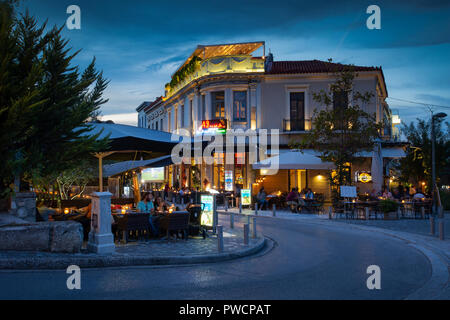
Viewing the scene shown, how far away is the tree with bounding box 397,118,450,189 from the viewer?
33.3 metres

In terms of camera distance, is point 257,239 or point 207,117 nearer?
point 257,239

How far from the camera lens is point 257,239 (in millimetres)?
13133

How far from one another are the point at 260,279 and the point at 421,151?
28953 mm

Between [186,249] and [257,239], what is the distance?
2.79 meters

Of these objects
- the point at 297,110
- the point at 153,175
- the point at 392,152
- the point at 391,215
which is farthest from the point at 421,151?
the point at 153,175

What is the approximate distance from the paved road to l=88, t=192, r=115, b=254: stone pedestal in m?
1.30

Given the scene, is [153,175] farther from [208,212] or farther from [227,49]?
[208,212]

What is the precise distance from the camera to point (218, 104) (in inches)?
1283

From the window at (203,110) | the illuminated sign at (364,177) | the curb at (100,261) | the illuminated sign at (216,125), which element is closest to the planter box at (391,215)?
the illuminated sign at (364,177)

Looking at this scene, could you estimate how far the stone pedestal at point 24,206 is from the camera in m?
11.2

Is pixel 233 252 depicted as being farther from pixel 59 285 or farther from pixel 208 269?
pixel 59 285

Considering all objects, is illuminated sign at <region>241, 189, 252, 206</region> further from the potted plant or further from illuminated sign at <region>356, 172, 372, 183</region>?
illuminated sign at <region>356, 172, 372, 183</region>

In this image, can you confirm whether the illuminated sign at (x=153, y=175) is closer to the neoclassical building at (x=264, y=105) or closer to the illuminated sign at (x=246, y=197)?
the neoclassical building at (x=264, y=105)
